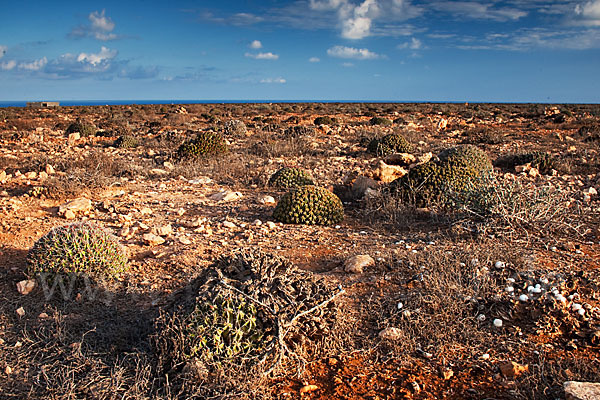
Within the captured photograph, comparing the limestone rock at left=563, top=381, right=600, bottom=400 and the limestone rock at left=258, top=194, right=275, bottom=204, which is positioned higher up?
the limestone rock at left=258, top=194, right=275, bottom=204

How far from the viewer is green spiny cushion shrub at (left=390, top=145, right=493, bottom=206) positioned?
6.23 meters

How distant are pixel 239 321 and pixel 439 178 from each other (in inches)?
178

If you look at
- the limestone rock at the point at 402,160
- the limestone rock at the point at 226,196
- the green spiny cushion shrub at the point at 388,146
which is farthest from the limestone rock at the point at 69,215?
the green spiny cushion shrub at the point at 388,146

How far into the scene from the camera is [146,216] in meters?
6.03

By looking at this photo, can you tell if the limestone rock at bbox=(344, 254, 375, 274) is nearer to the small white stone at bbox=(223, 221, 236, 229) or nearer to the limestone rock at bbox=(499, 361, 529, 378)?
the limestone rock at bbox=(499, 361, 529, 378)

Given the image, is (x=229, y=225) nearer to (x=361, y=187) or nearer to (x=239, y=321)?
(x=361, y=187)

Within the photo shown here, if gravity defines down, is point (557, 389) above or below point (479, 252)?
below

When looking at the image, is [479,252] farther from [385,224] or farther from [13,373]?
[13,373]

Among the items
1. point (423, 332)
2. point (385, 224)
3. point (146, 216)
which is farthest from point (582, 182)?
point (146, 216)

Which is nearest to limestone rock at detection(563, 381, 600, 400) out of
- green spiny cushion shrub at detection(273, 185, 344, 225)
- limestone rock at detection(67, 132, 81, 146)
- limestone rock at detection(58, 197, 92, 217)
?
green spiny cushion shrub at detection(273, 185, 344, 225)

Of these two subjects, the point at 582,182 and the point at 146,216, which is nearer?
the point at 146,216

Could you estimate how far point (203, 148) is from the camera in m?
10.6

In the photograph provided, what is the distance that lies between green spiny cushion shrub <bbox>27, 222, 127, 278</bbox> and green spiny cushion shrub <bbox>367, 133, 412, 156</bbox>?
26.8ft

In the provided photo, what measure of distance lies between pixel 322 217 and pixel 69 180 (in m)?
4.63
